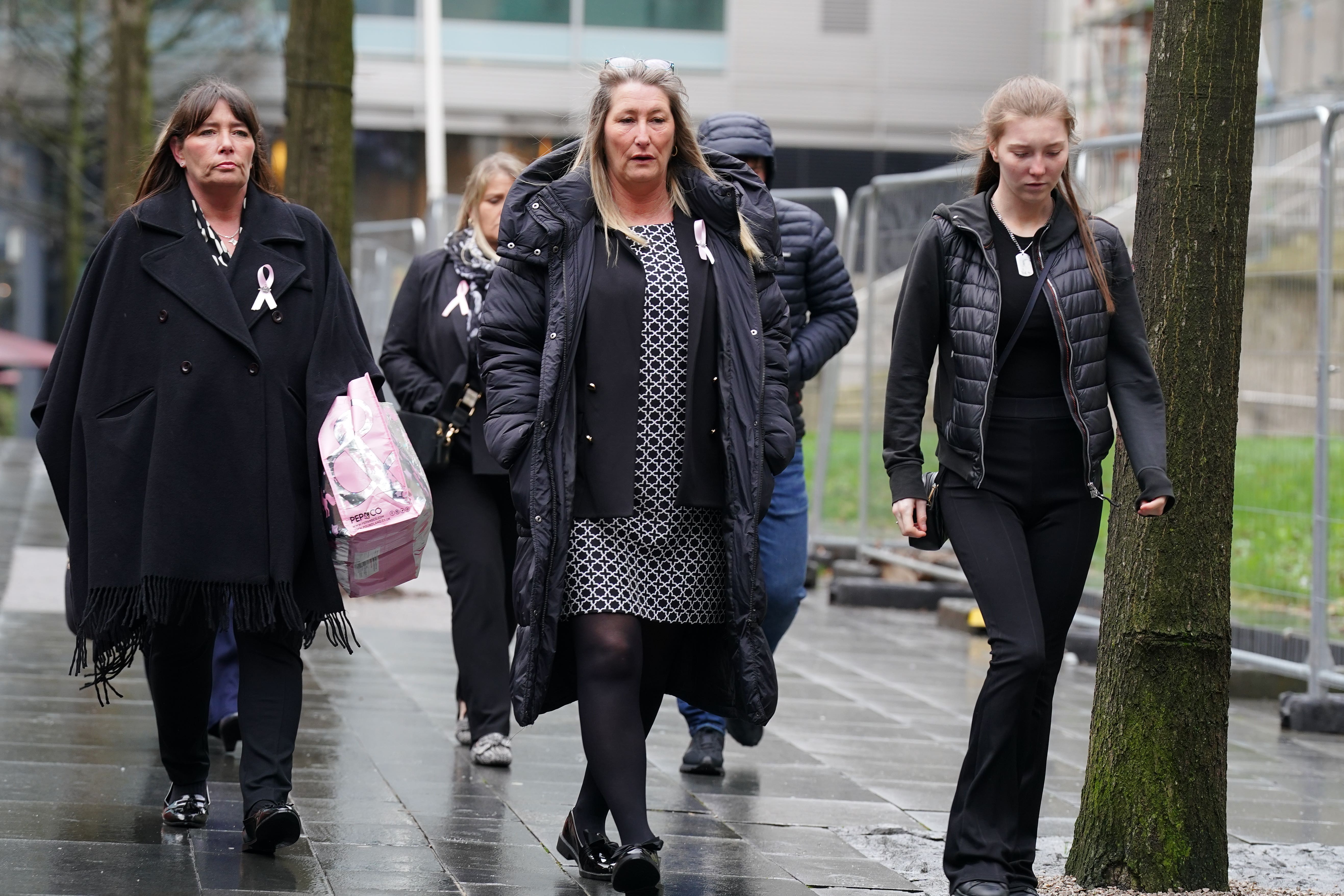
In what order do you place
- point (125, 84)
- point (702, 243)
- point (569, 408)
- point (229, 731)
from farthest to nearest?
1. point (125, 84)
2. point (229, 731)
3. point (702, 243)
4. point (569, 408)

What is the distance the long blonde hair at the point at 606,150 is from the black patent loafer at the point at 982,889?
163 cm

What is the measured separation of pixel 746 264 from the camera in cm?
470

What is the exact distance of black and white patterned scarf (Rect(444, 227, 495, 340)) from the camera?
21.4 feet

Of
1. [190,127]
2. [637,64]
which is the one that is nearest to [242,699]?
[190,127]

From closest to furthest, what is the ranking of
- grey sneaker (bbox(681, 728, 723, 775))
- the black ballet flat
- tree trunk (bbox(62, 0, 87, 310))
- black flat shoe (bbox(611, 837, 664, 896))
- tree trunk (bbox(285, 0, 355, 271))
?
black flat shoe (bbox(611, 837, 664, 896)) < the black ballet flat < grey sneaker (bbox(681, 728, 723, 775)) < tree trunk (bbox(285, 0, 355, 271)) < tree trunk (bbox(62, 0, 87, 310))

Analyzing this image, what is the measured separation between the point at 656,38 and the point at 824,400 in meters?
19.6

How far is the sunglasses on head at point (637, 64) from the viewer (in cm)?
462

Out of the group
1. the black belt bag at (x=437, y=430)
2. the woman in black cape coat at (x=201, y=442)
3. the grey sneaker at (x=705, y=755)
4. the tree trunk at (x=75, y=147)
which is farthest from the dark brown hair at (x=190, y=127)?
the tree trunk at (x=75, y=147)

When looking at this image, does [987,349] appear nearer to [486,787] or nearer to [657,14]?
[486,787]

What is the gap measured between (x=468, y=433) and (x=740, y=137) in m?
1.37

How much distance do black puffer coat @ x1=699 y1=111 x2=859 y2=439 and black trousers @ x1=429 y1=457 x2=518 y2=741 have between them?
112 cm

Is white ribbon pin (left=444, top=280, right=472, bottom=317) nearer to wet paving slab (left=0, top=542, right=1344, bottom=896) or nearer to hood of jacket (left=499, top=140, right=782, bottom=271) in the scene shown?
wet paving slab (left=0, top=542, right=1344, bottom=896)

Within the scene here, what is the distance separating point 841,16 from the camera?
30906mm

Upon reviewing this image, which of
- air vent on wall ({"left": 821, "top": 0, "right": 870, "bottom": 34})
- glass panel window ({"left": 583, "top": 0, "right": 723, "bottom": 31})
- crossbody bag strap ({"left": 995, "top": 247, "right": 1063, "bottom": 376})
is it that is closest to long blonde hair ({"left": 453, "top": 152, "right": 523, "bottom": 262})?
crossbody bag strap ({"left": 995, "top": 247, "right": 1063, "bottom": 376})
